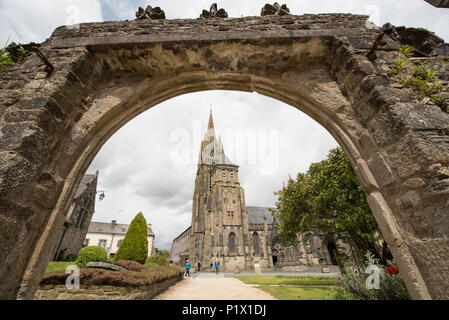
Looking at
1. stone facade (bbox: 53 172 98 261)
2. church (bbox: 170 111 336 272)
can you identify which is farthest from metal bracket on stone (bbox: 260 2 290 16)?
church (bbox: 170 111 336 272)

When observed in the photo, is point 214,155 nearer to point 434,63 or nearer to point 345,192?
point 345,192

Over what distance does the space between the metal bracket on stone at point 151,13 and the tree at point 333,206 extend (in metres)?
8.20

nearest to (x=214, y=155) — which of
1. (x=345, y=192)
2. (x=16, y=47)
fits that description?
(x=345, y=192)

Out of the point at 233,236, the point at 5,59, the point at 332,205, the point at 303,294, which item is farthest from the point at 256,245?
the point at 5,59

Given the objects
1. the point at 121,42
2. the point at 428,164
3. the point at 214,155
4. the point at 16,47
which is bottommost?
the point at 428,164

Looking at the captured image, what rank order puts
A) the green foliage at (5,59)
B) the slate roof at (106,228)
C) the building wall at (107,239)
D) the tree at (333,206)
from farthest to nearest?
the slate roof at (106,228) → the building wall at (107,239) → the tree at (333,206) → the green foliage at (5,59)

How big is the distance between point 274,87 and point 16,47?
4.06 m

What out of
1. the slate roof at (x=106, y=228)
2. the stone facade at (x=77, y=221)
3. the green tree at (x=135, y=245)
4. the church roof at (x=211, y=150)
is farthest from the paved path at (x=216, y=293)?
the slate roof at (x=106, y=228)

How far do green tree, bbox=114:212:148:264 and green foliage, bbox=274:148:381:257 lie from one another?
8.17m

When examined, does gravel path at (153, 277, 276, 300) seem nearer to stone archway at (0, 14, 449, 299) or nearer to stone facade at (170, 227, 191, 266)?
stone archway at (0, 14, 449, 299)

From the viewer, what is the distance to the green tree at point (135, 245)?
10.8 metres

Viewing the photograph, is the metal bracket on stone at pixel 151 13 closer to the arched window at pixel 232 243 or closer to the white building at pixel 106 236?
the arched window at pixel 232 243

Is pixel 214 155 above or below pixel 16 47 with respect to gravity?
above
